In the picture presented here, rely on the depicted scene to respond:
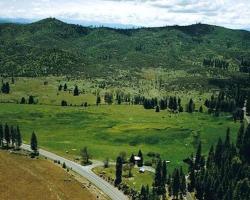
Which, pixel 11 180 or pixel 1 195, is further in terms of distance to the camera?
pixel 11 180

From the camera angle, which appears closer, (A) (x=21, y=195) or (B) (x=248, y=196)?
(A) (x=21, y=195)

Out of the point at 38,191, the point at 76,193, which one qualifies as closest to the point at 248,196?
the point at 76,193

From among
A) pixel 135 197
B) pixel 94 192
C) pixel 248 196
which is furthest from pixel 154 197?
pixel 248 196

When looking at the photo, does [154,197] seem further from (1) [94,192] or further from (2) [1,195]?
(2) [1,195]

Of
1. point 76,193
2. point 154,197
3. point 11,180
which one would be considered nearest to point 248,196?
point 154,197

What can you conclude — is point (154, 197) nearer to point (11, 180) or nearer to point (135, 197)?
point (135, 197)

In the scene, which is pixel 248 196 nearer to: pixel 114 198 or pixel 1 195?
pixel 114 198

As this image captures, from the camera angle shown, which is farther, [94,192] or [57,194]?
[94,192]
